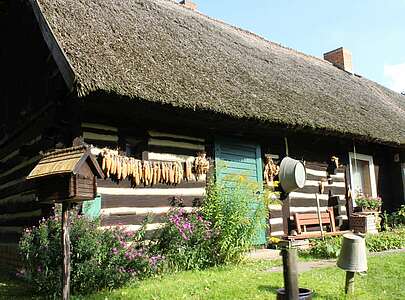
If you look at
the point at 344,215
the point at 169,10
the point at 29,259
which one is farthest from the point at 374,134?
the point at 29,259

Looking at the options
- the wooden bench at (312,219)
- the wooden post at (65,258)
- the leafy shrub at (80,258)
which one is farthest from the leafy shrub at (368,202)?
the wooden post at (65,258)

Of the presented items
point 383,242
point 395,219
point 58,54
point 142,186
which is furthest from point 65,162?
point 395,219

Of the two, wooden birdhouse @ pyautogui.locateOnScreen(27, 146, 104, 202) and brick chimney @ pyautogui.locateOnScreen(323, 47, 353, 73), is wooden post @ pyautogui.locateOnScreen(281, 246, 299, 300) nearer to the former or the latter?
wooden birdhouse @ pyautogui.locateOnScreen(27, 146, 104, 202)

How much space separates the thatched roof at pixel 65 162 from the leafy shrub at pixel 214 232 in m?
2.70

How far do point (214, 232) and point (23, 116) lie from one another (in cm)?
421

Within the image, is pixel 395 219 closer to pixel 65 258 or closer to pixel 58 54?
pixel 58 54

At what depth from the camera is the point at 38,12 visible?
6.93 metres

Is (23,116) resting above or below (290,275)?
above

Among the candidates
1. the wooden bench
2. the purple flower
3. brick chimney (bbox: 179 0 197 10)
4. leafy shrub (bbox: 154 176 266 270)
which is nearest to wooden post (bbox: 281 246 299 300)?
the purple flower

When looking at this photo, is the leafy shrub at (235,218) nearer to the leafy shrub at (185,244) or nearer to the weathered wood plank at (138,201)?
the leafy shrub at (185,244)

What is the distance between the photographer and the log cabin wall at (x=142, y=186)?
6.95 meters

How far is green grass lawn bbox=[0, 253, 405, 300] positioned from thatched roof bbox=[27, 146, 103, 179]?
64.4 inches

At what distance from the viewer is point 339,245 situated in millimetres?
8359

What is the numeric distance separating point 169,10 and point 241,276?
7.42 meters
